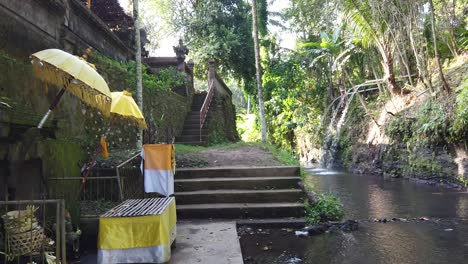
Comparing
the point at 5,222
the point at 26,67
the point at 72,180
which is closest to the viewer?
the point at 5,222

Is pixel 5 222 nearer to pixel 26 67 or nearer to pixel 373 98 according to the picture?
pixel 26 67

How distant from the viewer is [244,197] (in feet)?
24.8

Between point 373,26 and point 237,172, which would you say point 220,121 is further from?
point 237,172

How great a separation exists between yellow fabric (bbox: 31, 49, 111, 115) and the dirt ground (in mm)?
4027

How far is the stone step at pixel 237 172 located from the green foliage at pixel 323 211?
0.99 m

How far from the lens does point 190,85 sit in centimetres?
1756

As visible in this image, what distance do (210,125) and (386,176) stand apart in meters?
8.29

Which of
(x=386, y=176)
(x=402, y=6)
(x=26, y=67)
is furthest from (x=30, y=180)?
(x=386, y=176)

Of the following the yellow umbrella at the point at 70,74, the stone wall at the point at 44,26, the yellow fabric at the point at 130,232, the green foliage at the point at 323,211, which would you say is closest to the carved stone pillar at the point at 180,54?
the stone wall at the point at 44,26

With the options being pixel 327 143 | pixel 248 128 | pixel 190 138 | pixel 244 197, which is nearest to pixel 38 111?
pixel 244 197

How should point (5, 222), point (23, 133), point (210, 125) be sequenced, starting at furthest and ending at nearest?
point (210, 125), point (23, 133), point (5, 222)

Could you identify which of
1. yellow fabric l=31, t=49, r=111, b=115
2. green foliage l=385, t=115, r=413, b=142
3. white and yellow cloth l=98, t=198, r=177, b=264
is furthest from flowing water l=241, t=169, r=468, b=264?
green foliage l=385, t=115, r=413, b=142

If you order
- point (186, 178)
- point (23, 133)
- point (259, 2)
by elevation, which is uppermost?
point (259, 2)

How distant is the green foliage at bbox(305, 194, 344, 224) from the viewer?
703cm
